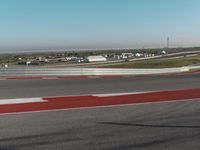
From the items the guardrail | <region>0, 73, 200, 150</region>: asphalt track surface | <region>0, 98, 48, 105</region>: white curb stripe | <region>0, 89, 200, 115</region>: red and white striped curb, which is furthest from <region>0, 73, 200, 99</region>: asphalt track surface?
the guardrail

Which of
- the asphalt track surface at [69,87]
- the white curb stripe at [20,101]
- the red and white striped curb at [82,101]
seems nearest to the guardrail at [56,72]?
the asphalt track surface at [69,87]

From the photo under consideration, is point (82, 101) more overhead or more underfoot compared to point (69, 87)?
more overhead

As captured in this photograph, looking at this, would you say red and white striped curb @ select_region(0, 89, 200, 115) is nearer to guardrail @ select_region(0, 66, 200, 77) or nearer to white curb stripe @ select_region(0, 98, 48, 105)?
white curb stripe @ select_region(0, 98, 48, 105)

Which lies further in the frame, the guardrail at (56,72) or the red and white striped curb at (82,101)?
the guardrail at (56,72)

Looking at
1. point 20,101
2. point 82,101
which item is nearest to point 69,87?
point 82,101

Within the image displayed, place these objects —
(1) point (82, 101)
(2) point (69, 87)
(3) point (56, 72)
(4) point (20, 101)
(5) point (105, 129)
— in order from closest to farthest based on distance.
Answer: (5) point (105, 129)
(4) point (20, 101)
(1) point (82, 101)
(2) point (69, 87)
(3) point (56, 72)

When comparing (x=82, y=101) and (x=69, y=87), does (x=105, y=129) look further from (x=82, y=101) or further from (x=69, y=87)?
(x=69, y=87)

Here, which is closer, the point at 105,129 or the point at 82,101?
the point at 105,129

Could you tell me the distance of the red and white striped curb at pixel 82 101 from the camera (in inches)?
402

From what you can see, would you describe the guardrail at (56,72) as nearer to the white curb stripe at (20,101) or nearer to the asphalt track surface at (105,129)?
the white curb stripe at (20,101)

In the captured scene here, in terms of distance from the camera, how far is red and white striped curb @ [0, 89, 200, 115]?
10.2 metres

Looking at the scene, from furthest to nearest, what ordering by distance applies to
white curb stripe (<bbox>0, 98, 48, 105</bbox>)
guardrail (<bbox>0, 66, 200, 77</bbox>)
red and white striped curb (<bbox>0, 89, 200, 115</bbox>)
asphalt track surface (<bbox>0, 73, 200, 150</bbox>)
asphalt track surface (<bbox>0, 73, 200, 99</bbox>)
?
1. guardrail (<bbox>0, 66, 200, 77</bbox>)
2. asphalt track surface (<bbox>0, 73, 200, 99</bbox>)
3. white curb stripe (<bbox>0, 98, 48, 105</bbox>)
4. red and white striped curb (<bbox>0, 89, 200, 115</bbox>)
5. asphalt track surface (<bbox>0, 73, 200, 150</bbox>)

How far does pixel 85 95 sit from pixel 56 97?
116 centimetres

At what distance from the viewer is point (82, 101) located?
464 inches
